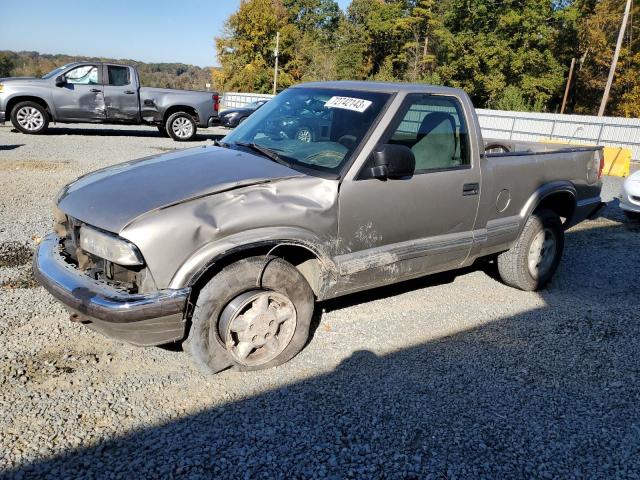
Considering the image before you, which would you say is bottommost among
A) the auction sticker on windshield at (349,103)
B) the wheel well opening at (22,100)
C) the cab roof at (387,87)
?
the wheel well opening at (22,100)

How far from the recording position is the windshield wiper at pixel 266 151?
3.39 metres

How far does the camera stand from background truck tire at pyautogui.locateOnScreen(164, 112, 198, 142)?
1451 centimetres

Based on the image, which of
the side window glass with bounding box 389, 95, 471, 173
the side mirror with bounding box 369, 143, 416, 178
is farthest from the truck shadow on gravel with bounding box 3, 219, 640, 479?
the side window glass with bounding box 389, 95, 471, 173

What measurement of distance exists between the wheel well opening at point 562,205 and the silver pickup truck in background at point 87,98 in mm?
11741

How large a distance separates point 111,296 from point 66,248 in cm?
85

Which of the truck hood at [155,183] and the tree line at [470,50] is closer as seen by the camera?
the truck hood at [155,183]

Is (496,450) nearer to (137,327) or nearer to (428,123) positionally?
(137,327)

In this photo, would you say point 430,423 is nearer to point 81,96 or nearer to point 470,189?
point 470,189

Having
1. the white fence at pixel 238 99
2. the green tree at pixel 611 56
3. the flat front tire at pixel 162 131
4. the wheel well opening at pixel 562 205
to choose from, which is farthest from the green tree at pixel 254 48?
the wheel well opening at pixel 562 205

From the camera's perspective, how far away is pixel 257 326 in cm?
305

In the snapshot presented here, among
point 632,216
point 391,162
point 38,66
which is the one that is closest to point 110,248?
point 391,162

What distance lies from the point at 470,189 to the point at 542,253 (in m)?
1.44

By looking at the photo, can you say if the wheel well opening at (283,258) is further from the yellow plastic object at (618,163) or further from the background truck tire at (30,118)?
the yellow plastic object at (618,163)

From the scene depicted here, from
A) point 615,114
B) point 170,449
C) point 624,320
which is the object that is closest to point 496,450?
point 170,449
